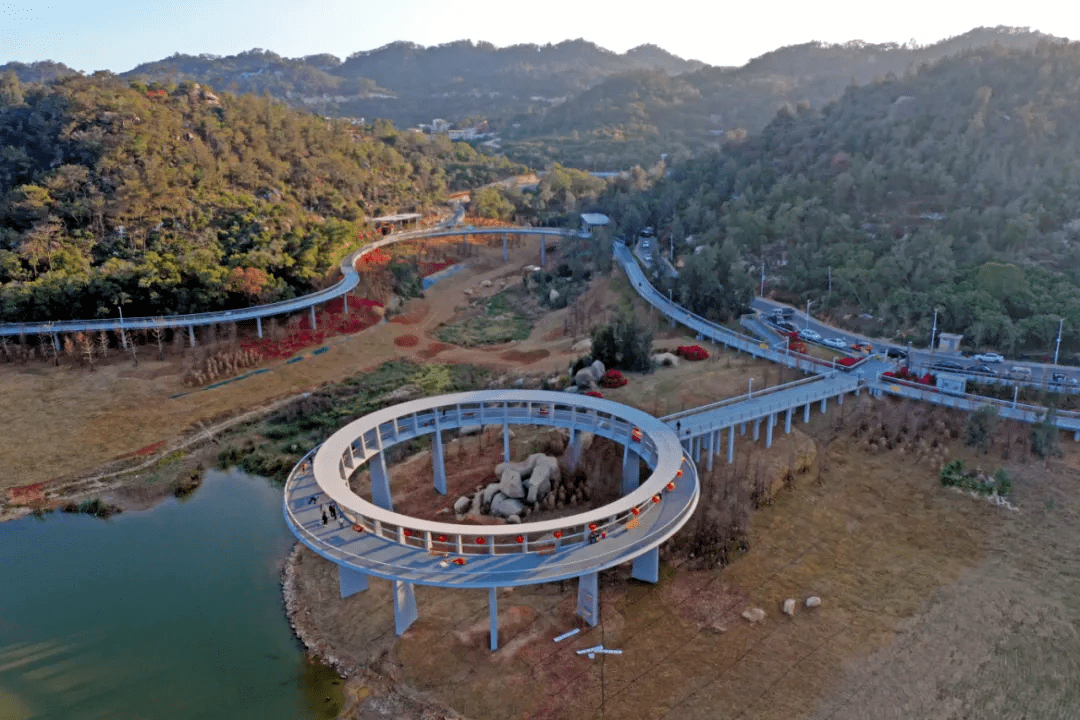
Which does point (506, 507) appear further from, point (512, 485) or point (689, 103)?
point (689, 103)

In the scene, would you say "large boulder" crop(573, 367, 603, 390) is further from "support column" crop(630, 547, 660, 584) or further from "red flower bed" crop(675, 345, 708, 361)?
"support column" crop(630, 547, 660, 584)

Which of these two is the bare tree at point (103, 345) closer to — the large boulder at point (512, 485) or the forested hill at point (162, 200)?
the forested hill at point (162, 200)

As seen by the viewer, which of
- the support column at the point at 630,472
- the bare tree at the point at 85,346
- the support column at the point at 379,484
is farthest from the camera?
the bare tree at the point at 85,346

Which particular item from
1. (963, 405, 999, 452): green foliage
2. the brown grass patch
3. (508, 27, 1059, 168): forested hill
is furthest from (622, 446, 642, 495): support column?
(508, 27, 1059, 168): forested hill

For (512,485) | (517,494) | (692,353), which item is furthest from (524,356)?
(517,494)

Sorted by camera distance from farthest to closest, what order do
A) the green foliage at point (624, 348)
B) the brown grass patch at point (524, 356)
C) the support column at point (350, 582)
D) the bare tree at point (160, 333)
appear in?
the brown grass patch at point (524, 356)
the bare tree at point (160, 333)
the green foliage at point (624, 348)
the support column at point (350, 582)

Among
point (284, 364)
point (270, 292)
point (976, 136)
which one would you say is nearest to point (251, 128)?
point (270, 292)

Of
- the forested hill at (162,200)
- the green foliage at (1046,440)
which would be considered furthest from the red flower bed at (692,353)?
the forested hill at (162,200)
